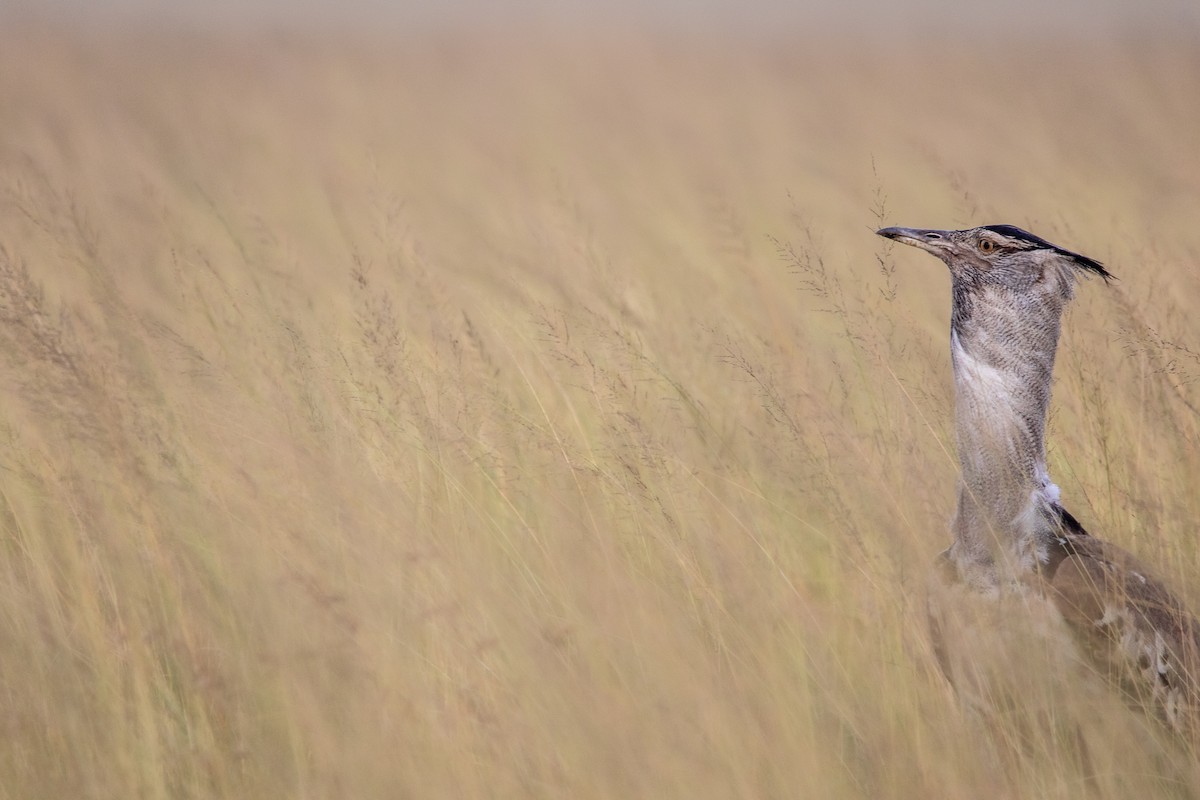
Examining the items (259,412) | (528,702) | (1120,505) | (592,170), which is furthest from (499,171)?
(528,702)

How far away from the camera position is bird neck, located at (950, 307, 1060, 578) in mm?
2348

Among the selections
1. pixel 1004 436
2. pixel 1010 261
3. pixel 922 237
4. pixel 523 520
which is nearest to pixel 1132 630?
pixel 1004 436

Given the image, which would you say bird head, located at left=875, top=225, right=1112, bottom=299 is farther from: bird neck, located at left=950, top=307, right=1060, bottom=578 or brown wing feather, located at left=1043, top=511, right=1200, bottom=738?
brown wing feather, located at left=1043, top=511, right=1200, bottom=738

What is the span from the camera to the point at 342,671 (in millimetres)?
2264

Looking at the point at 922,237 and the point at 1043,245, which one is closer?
the point at 1043,245

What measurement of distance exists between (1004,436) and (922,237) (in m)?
0.50

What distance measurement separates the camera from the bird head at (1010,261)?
246 cm

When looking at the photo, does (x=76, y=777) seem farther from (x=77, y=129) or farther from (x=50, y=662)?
(x=77, y=129)

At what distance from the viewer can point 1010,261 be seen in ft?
8.18

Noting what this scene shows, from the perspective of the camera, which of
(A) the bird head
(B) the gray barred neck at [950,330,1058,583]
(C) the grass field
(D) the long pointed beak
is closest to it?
(C) the grass field

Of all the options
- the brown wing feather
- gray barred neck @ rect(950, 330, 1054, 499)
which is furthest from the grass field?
gray barred neck @ rect(950, 330, 1054, 499)

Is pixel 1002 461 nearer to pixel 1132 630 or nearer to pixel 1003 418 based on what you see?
pixel 1003 418

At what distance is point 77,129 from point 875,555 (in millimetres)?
7249

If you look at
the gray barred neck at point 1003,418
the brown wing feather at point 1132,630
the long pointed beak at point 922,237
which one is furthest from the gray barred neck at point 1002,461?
the long pointed beak at point 922,237
